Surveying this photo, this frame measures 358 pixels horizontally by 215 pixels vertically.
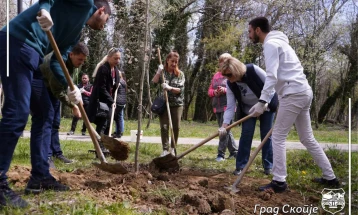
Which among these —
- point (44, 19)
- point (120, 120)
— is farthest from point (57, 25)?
point (120, 120)

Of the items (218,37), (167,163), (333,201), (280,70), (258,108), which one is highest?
(218,37)

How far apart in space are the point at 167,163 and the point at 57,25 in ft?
7.02

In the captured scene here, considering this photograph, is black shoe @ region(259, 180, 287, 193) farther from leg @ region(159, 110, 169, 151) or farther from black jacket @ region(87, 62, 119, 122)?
black jacket @ region(87, 62, 119, 122)

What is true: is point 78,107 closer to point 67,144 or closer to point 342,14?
point 67,144

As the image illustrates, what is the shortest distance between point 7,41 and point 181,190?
191cm

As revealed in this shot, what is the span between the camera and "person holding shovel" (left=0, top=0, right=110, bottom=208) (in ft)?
9.55

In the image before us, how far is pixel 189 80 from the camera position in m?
26.8

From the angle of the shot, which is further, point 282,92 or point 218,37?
point 218,37

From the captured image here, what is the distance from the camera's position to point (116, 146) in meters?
4.03

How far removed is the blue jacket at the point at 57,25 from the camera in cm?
299

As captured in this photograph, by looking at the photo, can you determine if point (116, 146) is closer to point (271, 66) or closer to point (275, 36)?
point (271, 66)

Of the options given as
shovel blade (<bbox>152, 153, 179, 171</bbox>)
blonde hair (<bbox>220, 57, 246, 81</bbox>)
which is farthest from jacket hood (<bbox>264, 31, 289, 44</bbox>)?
shovel blade (<bbox>152, 153, 179, 171</bbox>)

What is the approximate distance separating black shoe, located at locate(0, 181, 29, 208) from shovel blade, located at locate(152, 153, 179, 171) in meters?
1.97

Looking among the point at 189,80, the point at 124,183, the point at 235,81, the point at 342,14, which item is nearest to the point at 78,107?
the point at 124,183
